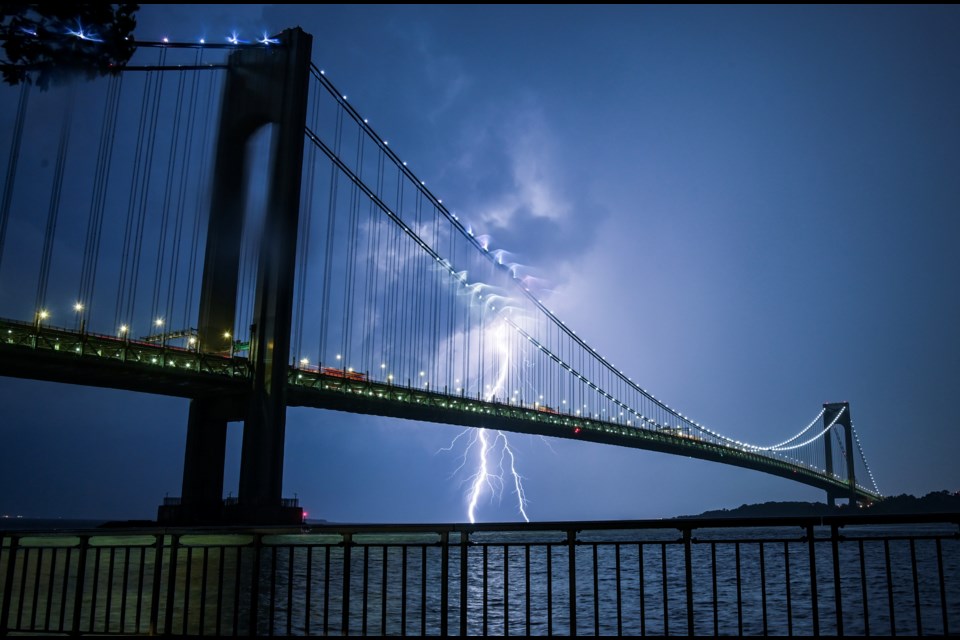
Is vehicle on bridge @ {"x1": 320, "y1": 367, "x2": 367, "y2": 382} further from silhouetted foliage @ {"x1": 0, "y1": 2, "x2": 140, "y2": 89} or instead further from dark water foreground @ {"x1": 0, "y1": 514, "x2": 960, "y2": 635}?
silhouetted foliage @ {"x1": 0, "y1": 2, "x2": 140, "y2": 89}

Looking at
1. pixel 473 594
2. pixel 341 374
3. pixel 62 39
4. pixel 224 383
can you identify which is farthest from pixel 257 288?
pixel 62 39

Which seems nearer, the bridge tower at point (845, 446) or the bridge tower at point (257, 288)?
the bridge tower at point (257, 288)

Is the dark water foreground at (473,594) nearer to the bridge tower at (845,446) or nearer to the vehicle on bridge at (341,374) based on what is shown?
the vehicle on bridge at (341,374)

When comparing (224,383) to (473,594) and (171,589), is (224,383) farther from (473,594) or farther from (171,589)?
(171,589)

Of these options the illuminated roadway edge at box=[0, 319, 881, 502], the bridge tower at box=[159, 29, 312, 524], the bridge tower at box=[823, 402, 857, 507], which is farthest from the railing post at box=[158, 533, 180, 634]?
the bridge tower at box=[823, 402, 857, 507]

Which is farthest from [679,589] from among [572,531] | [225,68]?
[225,68]

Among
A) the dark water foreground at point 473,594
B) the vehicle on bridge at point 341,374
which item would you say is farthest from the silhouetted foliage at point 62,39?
the vehicle on bridge at point 341,374
